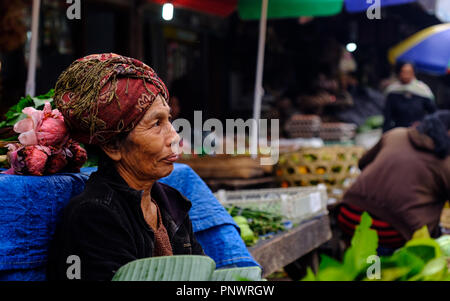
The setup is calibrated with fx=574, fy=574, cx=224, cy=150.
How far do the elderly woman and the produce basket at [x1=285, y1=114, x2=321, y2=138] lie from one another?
20.8 feet

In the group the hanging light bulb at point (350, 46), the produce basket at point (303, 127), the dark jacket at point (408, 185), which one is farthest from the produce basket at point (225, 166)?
the hanging light bulb at point (350, 46)

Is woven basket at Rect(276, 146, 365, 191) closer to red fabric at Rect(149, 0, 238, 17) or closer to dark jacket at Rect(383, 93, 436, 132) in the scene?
red fabric at Rect(149, 0, 238, 17)

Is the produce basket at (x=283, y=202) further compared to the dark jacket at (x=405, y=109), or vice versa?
the dark jacket at (x=405, y=109)

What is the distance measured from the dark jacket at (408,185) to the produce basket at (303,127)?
3.91 metres

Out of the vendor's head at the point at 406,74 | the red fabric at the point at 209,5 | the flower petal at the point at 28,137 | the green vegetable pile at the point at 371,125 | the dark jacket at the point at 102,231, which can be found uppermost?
the red fabric at the point at 209,5

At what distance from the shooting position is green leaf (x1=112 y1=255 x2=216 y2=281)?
0.99 metres

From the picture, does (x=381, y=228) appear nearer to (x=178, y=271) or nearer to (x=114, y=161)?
(x=114, y=161)

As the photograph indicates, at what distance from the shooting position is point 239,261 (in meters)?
2.32

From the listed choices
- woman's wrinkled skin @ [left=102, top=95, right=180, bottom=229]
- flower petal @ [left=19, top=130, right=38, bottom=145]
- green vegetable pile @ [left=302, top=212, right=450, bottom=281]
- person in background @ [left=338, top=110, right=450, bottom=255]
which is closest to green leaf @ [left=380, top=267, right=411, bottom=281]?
green vegetable pile @ [left=302, top=212, right=450, bottom=281]

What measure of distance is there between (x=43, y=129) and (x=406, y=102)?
257 inches

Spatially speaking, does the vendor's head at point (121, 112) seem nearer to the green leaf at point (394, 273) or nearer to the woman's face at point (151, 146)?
the woman's face at point (151, 146)

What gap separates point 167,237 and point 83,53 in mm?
4974

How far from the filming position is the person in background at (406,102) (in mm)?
7535
